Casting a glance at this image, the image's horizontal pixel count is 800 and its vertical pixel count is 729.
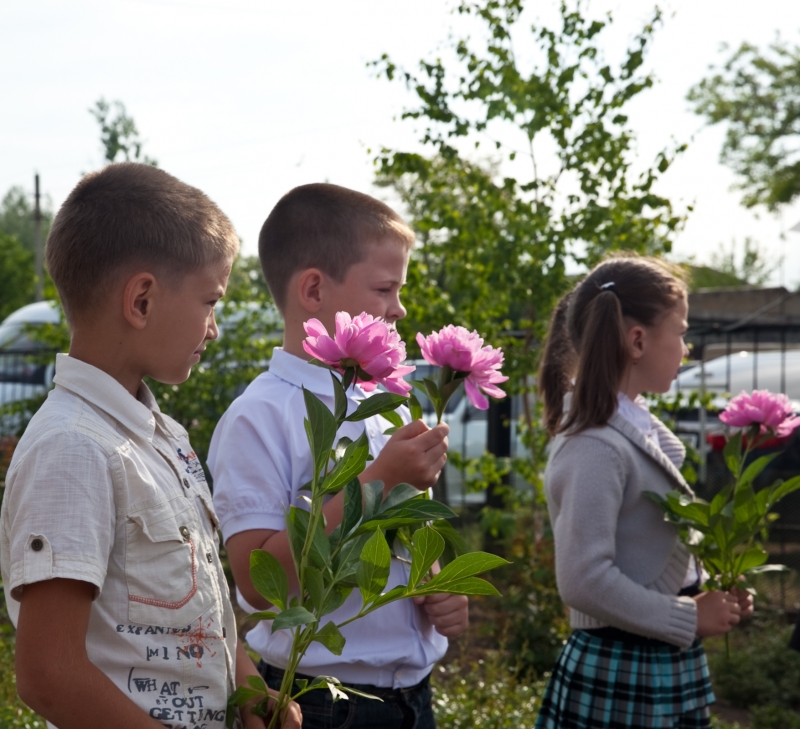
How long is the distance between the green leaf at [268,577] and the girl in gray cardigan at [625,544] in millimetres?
Answer: 1216

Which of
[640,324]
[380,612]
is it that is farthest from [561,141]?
[380,612]

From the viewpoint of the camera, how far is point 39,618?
123cm

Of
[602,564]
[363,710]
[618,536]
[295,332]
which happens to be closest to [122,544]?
[363,710]

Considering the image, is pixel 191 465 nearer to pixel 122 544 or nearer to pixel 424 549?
pixel 122 544

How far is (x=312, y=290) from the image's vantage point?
83.4 inches

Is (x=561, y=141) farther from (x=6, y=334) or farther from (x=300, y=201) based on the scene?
(x=6, y=334)

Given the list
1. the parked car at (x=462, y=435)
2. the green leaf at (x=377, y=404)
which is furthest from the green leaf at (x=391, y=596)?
the parked car at (x=462, y=435)

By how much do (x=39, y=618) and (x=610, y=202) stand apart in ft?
13.1

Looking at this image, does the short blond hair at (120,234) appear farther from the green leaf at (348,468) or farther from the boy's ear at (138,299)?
the green leaf at (348,468)

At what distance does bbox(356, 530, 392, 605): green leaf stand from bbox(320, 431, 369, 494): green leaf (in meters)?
0.10

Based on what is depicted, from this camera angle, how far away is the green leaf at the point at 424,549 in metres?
1.25

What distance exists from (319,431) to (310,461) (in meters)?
0.59

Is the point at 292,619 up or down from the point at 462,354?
down

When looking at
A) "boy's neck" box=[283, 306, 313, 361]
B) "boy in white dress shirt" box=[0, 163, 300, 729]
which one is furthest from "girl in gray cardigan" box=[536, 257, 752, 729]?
"boy in white dress shirt" box=[0, 163, 300, 729]
